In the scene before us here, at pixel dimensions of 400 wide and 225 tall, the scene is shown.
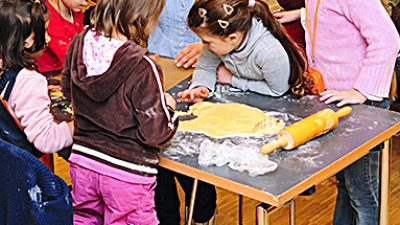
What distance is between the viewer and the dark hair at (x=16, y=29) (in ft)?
5.30

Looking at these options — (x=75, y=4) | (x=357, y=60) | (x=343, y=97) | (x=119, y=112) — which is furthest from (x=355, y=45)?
(x=75, y=4)

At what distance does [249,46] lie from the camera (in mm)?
1858

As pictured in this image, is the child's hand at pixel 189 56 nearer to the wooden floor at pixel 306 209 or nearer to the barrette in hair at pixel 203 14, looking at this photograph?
the barrette in hair at pixel 203 14

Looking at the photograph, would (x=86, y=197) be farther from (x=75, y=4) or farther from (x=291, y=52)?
(x=75, y=4)

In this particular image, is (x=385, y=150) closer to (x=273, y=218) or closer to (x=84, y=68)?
(x=84, y=68)

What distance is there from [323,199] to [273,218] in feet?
1.02

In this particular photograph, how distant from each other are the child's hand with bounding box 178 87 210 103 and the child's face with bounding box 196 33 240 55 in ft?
0.41

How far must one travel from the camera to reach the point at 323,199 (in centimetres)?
285

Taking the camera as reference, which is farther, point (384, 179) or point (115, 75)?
point (384, 179)

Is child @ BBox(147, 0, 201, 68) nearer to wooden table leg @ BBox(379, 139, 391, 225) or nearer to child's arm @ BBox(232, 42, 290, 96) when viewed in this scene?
child's arm @ BBox(232, 42, 290, 96)

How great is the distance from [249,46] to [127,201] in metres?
0.57

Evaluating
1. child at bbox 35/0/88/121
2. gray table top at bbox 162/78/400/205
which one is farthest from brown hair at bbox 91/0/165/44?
child at bbox 35/0/88/121

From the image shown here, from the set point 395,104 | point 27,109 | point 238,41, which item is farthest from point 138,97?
point 395,104

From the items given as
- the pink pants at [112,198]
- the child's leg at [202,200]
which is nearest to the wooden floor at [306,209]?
the child's leg at [202,200]
